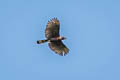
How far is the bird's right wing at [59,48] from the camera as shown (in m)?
82.4

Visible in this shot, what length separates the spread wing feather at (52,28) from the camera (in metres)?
81.7

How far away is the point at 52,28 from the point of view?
81.9 m

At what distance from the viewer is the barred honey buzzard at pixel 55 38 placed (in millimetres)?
81750

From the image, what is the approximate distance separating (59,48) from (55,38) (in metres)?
1.21

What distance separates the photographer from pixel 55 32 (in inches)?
3238

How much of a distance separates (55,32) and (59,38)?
0.74 metres

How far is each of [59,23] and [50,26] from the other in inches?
40.7

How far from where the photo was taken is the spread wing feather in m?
81.7

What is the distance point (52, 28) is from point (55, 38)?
1.12 metres

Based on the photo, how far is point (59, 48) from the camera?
82750 mm

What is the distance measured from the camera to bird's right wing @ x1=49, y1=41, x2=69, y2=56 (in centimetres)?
8244

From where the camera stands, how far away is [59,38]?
82312mm

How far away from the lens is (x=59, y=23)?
8212 cm

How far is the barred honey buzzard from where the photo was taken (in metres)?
81.8
